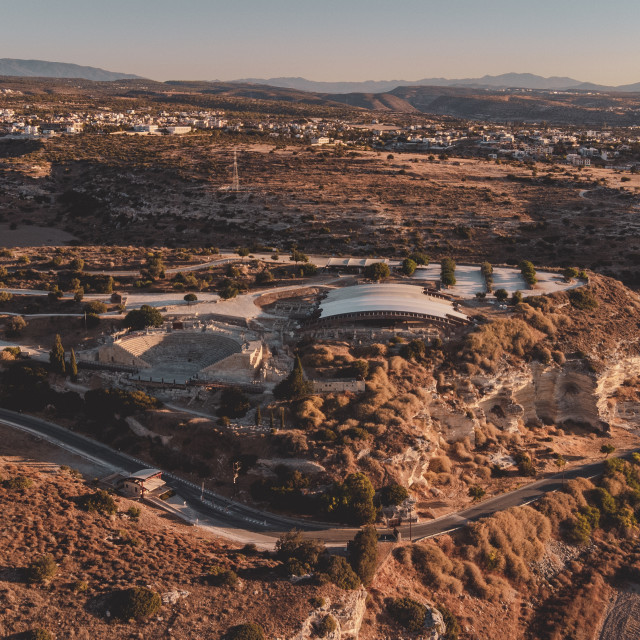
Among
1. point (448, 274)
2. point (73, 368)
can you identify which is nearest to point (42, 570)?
point (73, 368)

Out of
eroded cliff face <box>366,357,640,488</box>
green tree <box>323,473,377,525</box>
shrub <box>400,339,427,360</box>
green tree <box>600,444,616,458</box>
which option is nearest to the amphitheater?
shrub <box>400,339,427,360</box>

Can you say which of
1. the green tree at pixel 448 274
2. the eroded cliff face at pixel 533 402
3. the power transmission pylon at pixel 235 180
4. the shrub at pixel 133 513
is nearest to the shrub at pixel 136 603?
the shrub at pixel 133 513

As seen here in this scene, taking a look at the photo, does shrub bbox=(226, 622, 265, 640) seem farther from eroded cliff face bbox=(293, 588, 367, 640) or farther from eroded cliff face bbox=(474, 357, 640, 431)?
eroded cliff face bbox=(474, 357, 640, 431)

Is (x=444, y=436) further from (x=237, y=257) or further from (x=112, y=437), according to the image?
(x=237, y=257)

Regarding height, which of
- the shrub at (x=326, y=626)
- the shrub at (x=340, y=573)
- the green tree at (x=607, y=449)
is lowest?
the shrub at (x=326, y=626)

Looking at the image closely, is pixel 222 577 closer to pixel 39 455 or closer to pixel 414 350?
pixel 39 455

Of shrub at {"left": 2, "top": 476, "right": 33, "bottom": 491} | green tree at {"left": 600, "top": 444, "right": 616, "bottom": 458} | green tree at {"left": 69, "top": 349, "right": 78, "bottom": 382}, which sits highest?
green tree at {"left": 69, "top": 349, "right": 78, "bottom": 382}

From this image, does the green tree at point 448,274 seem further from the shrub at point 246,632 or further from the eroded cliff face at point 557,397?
the shrub at point 246,632
